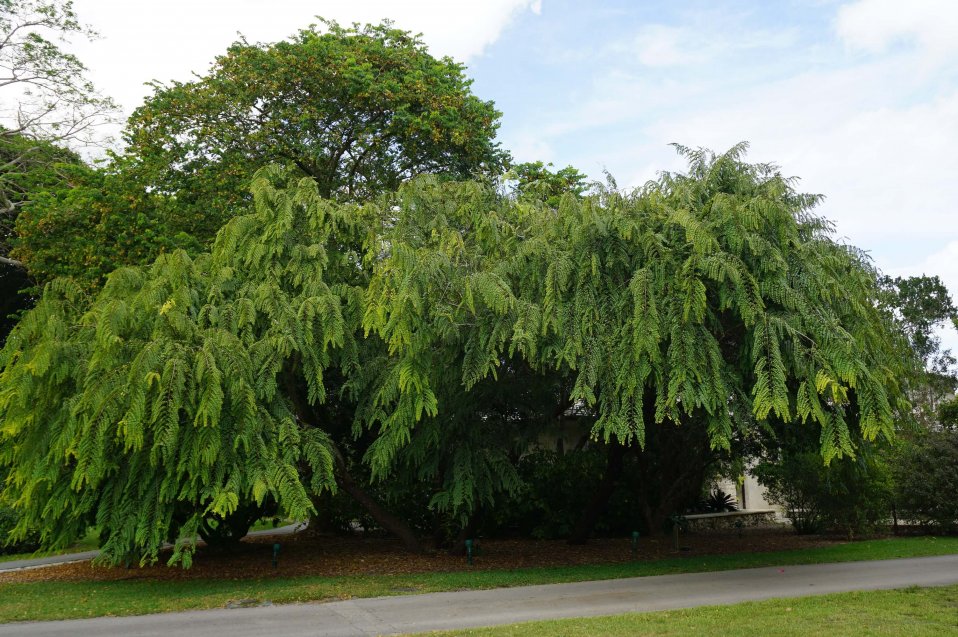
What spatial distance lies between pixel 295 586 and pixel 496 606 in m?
3.75

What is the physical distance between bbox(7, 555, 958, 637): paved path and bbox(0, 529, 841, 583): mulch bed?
2.93 metres

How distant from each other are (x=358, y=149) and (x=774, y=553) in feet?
44.5

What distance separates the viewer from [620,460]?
16.5 meters

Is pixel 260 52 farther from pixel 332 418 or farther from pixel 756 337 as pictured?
pixel 756 337

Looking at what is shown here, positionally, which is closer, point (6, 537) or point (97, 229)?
point (97, 229)

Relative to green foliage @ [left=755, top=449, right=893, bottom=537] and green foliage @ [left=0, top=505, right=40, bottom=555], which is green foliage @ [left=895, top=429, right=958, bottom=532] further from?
green foliage @ [left=0, top=505, right=40, bottom=555]

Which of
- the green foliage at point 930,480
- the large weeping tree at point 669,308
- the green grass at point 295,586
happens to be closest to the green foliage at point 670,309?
the large weeping tree at point 669,308

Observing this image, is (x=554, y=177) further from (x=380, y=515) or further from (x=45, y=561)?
(x=45, y=561)

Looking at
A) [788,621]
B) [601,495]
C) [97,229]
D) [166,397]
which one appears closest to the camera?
[788,621]

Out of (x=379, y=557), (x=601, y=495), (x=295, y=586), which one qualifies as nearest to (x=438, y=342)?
(x=295, y=586)

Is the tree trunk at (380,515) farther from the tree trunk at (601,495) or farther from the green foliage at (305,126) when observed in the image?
the green foliage at (305,126)

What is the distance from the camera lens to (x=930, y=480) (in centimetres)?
1812

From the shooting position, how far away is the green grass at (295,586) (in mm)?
11023

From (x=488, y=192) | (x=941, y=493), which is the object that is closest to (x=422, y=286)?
(x=488, y=192)
